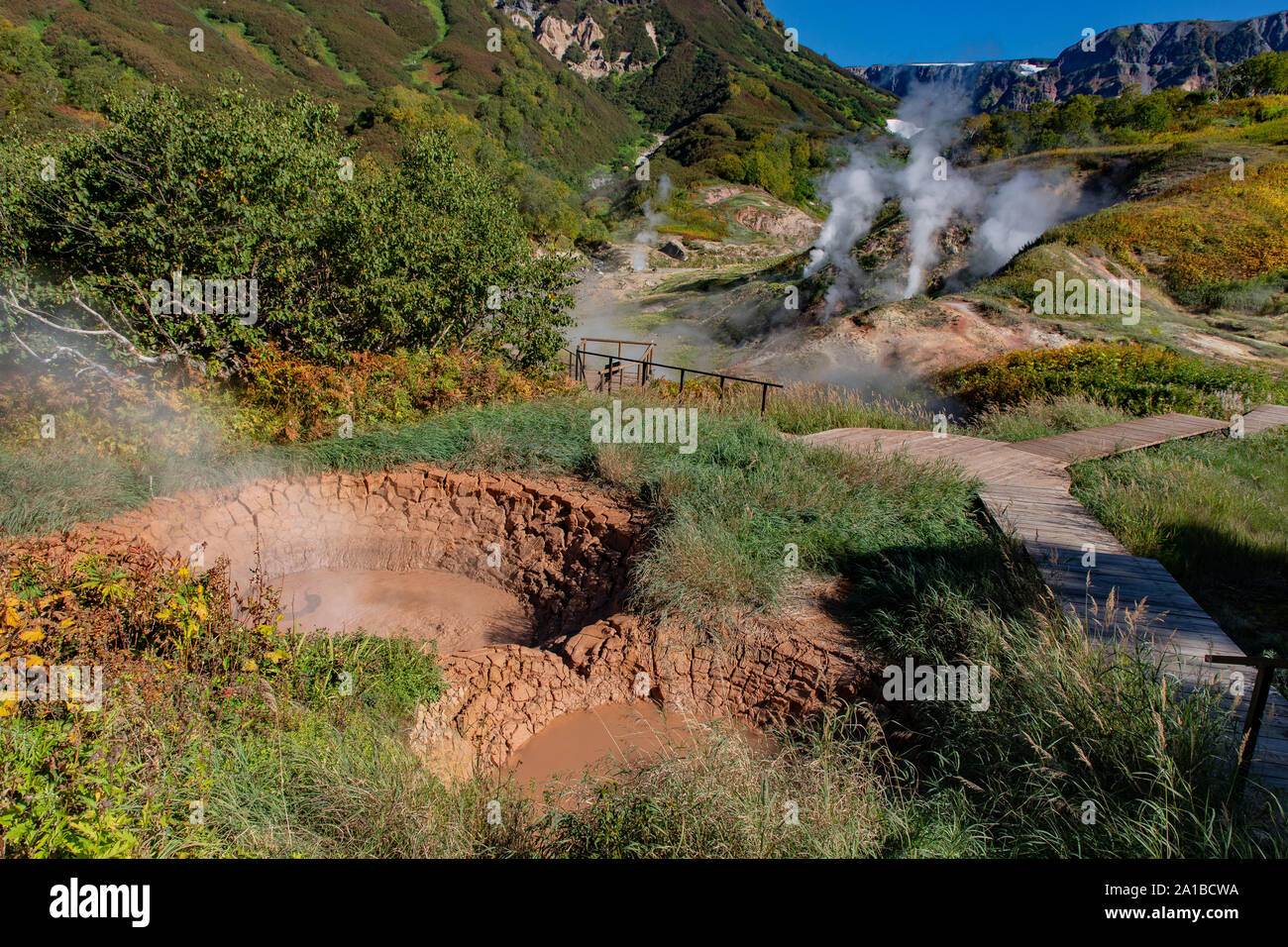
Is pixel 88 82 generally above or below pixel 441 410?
above

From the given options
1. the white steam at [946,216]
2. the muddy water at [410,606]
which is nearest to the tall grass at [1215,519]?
the muddy water at [410,606]

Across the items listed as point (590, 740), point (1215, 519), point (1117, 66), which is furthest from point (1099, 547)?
point (1117, 66)

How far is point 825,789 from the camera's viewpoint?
3254mm

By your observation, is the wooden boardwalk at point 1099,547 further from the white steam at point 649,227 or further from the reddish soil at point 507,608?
the white steam at point 649,227

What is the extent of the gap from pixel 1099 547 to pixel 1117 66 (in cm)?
22409

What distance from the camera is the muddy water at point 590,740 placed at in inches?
198

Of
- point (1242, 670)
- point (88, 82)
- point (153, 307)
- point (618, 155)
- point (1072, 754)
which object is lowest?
point (1072, 754)

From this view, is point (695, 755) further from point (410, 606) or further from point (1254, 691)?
point (410, 606)

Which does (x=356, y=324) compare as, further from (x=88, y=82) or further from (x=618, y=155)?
(x=618, y=155)

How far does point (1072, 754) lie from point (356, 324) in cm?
1146

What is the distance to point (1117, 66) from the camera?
170 m
